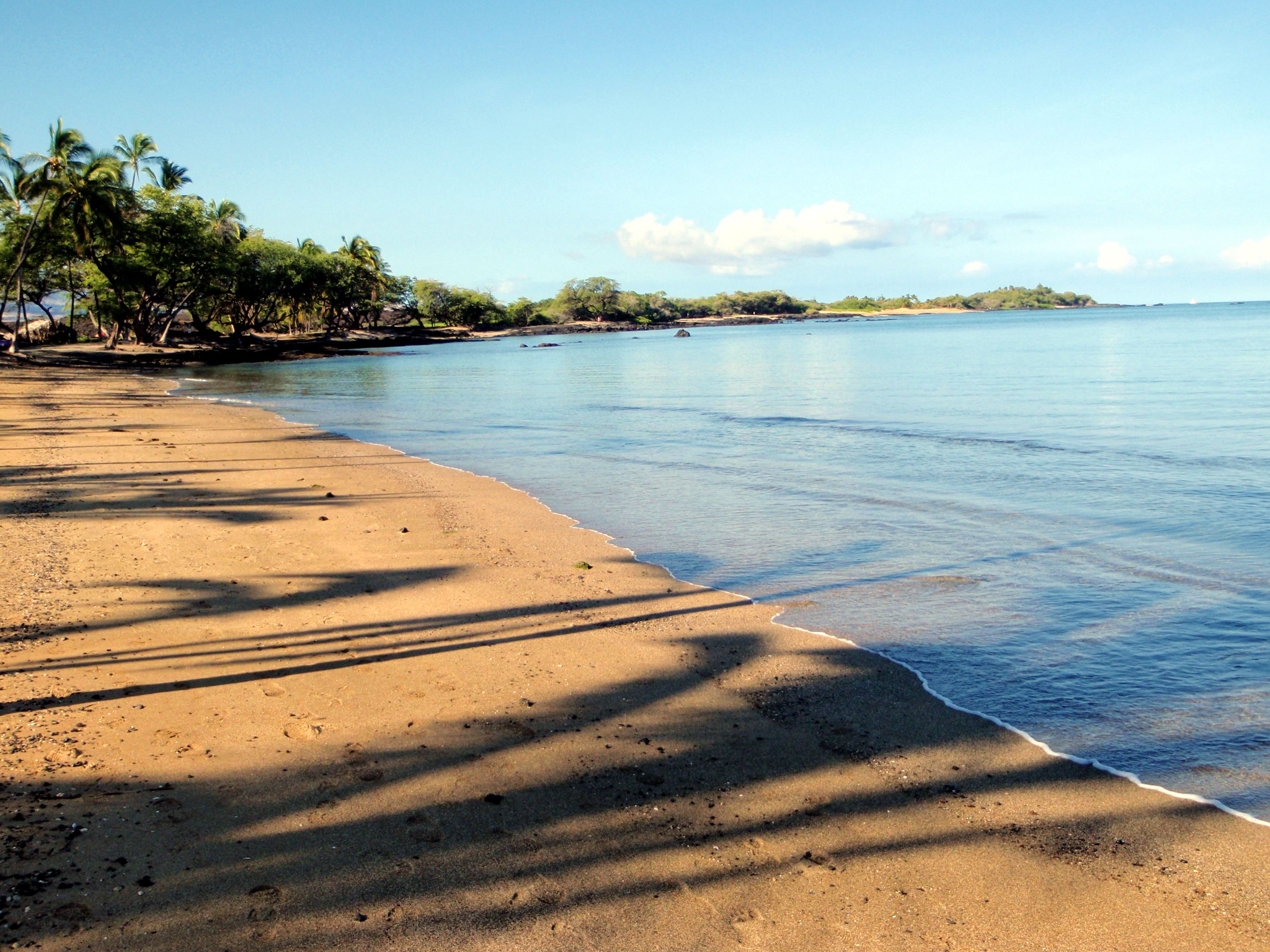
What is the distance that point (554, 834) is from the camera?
354 centimetres

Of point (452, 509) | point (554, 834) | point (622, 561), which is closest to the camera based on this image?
point (554, 834)

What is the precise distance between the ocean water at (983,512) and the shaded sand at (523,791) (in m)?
0.80

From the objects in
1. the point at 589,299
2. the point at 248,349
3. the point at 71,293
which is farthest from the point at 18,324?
the point at 589,299

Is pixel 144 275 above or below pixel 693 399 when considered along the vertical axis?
above

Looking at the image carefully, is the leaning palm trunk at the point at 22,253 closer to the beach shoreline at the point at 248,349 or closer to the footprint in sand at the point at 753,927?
the beach shoreline at the point at 248,349

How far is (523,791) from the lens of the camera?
388 centimetres

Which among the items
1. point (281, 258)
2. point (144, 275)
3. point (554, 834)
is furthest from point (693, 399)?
point (281, 258)

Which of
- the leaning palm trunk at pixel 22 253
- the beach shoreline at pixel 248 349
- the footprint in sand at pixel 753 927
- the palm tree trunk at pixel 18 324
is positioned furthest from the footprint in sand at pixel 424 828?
the palm tree trunk at pixel 18 324

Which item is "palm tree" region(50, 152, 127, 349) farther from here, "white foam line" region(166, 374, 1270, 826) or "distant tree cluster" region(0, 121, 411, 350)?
"white foam line" region(166, 374, 1270, 826)

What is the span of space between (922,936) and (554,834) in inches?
59.1

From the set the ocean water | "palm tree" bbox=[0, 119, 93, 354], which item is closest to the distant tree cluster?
"palm tree" bbox=[0, 119, 93, 354]

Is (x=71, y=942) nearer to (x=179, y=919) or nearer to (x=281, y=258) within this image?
(x=179, y=919)

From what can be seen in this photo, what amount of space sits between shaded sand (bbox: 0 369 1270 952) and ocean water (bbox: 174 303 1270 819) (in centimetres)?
80

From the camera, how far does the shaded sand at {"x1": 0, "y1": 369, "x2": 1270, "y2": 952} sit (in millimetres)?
3027
